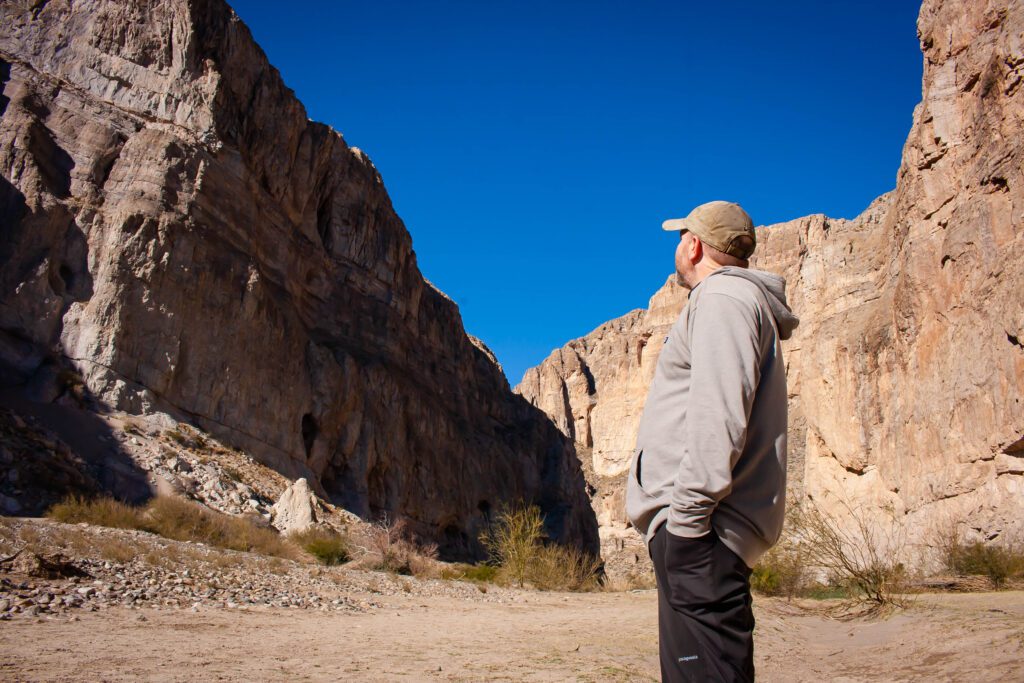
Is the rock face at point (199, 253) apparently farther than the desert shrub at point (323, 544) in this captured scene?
Yes

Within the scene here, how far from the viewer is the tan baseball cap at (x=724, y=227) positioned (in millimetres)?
2566

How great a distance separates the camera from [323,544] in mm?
16141

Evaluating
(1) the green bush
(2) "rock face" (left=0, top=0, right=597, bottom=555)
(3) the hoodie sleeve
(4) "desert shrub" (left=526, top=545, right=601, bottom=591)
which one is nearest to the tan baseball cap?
(3) the hoodie sleeve

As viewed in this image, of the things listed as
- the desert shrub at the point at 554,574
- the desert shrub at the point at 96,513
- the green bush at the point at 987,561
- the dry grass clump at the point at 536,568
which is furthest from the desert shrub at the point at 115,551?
the green bush at the point at 987,561

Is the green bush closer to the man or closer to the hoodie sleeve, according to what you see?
the man

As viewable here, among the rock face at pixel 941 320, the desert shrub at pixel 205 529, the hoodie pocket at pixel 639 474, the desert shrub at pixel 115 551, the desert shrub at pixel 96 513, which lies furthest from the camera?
the rock face at pixel 941 320

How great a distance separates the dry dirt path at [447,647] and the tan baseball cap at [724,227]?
368 centimetres

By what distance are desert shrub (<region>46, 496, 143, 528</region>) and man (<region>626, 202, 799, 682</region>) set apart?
13862mm

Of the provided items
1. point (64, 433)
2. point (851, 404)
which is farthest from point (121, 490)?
point (851, 404)

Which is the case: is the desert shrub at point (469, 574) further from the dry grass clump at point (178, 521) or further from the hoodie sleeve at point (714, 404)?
the hoodie sleeve at point (714, 404)

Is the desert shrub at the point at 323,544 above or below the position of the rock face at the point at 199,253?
below

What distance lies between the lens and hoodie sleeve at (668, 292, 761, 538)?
6.66 ft

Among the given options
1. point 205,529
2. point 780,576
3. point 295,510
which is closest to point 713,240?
point 205,529

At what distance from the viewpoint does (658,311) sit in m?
84.2
